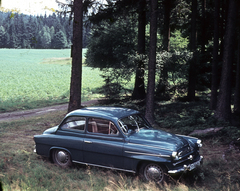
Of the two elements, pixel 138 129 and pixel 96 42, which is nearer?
pixel 138 129

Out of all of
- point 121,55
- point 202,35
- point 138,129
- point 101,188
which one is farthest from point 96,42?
point 101,188

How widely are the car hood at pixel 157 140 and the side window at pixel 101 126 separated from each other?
0.53 meters

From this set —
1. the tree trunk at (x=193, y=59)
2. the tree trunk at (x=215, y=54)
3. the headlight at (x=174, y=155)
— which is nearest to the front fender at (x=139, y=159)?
the headlight at (x=174, y=155)

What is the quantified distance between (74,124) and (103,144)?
1.17m

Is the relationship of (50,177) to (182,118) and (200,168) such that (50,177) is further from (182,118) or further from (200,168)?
(182,118)

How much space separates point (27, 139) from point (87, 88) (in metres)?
25.5

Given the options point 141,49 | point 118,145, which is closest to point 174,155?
point 118,145

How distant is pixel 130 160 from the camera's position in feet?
22.0

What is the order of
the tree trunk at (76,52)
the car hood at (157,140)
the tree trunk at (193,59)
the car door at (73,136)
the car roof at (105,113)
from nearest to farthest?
the car hood at (157,140), the car roof at (105,113), the car door at (73,136), the tree trunk at (76,52), the tree trunk at (193,59)

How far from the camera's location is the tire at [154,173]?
20.7ft

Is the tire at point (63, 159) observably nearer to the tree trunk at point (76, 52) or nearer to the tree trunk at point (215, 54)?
the tree trunk at point (76, 52)

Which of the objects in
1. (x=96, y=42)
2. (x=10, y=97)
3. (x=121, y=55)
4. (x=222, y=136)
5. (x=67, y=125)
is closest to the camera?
(x=67, y=125)

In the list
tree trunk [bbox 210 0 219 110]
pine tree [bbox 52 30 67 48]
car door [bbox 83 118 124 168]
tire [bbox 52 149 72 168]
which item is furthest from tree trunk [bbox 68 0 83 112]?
pine tree [bbox 52 30 67 48]

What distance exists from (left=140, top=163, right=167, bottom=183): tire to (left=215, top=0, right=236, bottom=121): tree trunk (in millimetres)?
7832
